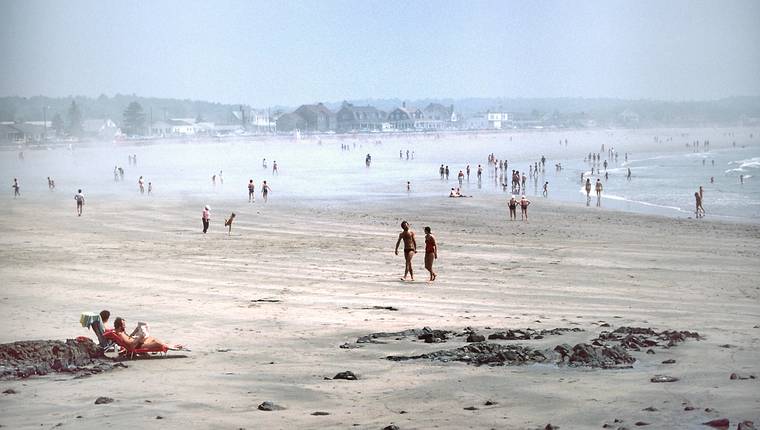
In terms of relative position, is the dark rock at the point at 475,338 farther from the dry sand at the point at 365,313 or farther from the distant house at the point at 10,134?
the distant house at the point at 10,134

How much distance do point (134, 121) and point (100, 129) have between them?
19.2m

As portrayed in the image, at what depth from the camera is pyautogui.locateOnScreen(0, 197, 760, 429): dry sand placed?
816cm

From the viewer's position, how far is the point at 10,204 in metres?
38.8

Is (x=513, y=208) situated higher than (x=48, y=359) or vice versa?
(x=48, y=359)

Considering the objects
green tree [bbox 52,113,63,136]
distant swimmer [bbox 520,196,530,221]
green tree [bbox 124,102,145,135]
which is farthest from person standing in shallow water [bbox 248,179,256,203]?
green tree [bbox 124,102,145,135]

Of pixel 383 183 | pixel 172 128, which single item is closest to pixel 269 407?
pixel 383 183

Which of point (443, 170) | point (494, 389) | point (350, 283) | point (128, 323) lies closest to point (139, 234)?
point (350, 283)

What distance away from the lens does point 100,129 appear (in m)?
159

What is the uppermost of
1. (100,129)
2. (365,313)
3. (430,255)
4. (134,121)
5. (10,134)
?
(134,121)

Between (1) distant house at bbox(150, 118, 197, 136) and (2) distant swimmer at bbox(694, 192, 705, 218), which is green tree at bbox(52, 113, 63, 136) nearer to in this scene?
(1) distant house at bbox(150, 118, 197, 136)

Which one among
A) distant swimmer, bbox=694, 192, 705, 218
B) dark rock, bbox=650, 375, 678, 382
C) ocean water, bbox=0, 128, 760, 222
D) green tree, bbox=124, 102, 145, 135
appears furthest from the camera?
green tree, bbox=124, 102, 145, 135

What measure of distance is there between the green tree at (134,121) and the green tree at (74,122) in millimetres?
19517

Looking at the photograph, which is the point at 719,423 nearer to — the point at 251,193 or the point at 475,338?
the point at 475,338

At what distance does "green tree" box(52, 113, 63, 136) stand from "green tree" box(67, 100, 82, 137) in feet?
6.65
